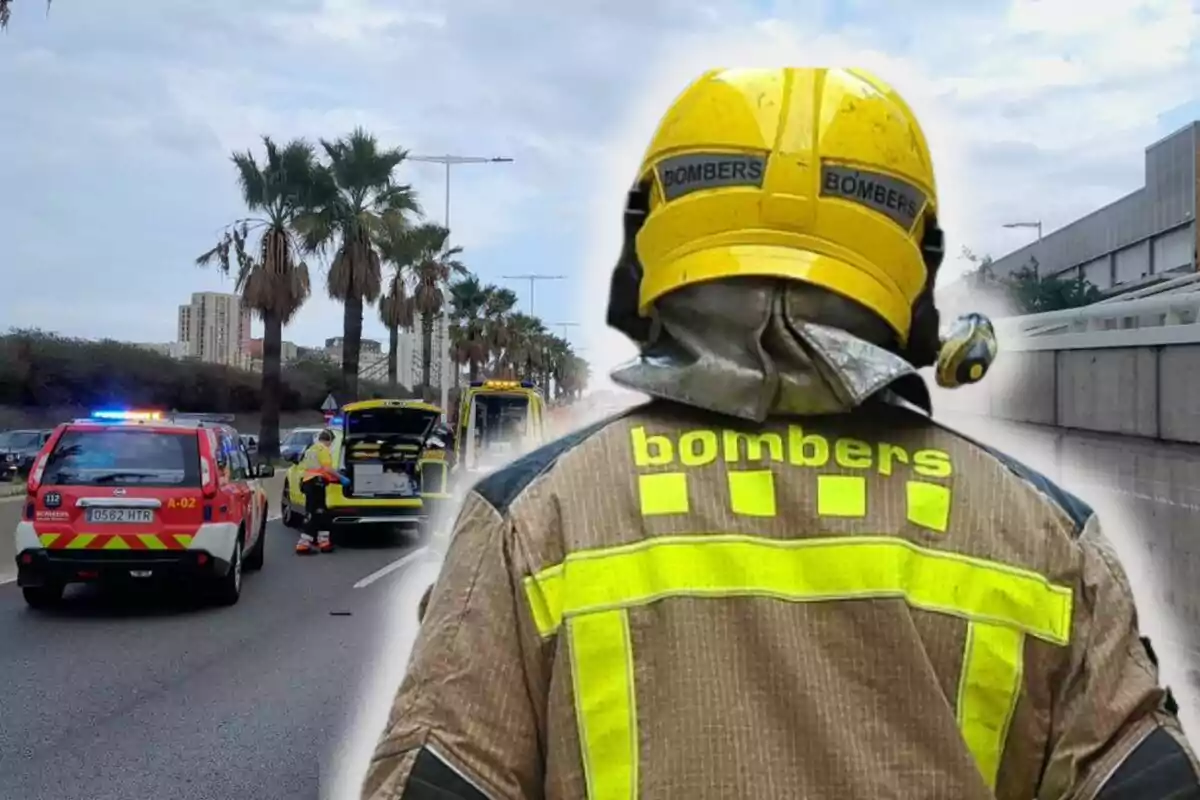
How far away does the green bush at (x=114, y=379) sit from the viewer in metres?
56.0

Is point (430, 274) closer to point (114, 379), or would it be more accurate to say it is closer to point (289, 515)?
point (114, 379)

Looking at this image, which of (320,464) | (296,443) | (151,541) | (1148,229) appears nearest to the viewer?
(151,541)

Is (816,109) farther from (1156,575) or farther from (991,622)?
(1156,575)

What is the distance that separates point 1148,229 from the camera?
39906 millimetres

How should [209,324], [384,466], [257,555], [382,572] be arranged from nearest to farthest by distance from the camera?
[257,555] → [382,572] → [384,466] → [209,324]

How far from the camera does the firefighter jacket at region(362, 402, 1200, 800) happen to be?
4.52 ft

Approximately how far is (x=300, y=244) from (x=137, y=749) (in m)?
29.0

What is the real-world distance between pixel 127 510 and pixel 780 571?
10.7 metres

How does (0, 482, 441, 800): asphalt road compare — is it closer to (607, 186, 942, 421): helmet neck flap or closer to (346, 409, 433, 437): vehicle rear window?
(607, 186, 942, 421): helmet neck flap

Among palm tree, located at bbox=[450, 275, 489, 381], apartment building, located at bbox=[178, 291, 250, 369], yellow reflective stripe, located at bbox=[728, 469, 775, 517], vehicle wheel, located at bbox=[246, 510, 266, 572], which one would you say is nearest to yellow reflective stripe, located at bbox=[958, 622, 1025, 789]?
yellow reflective stripe, located at bbox=[728, 469, 775, 517]

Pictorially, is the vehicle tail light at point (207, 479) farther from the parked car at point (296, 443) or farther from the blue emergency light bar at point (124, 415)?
the parked car at point (296, 443)

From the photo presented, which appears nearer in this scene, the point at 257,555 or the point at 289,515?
the point at 257,555

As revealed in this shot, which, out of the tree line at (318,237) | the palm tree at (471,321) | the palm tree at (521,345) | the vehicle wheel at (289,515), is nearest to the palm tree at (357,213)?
the tree line at (318,237)

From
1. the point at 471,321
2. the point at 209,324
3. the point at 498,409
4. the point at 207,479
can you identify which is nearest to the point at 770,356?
the point at 207,479
